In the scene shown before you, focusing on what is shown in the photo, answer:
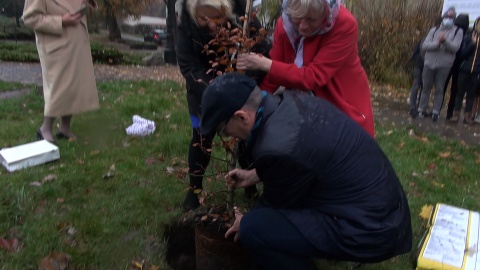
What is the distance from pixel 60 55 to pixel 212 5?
2508 millimetres

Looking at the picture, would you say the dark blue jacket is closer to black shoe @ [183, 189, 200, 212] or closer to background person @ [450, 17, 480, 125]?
background person @ [450, 17, 480, 125]

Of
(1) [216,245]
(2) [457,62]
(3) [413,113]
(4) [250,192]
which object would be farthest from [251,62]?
(2) [457,62]

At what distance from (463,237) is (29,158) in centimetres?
355

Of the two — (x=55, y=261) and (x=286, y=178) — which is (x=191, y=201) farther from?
(x=286, y=178)

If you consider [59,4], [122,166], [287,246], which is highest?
[59,4]

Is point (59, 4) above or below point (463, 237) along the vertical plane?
above

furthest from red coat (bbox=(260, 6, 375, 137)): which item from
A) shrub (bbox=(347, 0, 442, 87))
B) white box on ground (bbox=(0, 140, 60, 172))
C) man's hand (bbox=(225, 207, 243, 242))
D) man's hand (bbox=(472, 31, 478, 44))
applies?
shrub (bbox=(347, 0, 442, 87))

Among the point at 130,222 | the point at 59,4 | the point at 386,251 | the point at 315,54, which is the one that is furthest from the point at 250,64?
the point at 59,4

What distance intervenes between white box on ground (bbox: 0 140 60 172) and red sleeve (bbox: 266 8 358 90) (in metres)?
2.68

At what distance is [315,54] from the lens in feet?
8.66

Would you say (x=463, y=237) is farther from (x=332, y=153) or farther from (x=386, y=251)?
(x=332, y=153)

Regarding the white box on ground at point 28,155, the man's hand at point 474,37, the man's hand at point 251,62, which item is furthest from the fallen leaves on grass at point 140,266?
the man's hand at point 474,37

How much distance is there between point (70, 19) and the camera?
459 centimetres

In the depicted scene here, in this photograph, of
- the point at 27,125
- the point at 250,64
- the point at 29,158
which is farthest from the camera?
the point at 27,125
